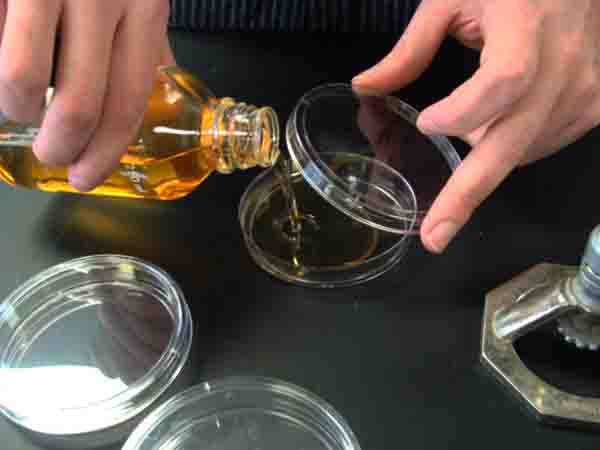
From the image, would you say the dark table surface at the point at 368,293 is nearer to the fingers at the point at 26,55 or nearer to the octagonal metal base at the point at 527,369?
the octagonal metal base at the point at 527,369

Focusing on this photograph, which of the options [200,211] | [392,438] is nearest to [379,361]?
[392,438]

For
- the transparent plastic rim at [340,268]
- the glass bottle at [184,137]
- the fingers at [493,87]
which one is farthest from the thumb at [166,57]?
the fingers at [493,87]

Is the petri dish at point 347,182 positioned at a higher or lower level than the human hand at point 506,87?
lower

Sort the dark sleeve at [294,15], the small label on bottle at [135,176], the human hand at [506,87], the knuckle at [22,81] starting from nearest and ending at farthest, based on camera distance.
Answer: the knuckle at [22,81] < the human hand at [506,87] < the small label on bottle at [135,176] < the dark sleeve at [294,15]

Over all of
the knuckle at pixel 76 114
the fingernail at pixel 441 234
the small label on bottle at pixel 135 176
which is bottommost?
the small label on bottle at pixel 135 176

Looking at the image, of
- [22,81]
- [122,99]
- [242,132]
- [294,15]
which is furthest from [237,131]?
[294,15]

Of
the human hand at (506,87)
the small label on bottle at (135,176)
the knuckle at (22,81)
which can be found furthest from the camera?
the small label on bottle at (135,176)

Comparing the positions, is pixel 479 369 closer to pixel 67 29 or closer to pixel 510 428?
pixel 510 428

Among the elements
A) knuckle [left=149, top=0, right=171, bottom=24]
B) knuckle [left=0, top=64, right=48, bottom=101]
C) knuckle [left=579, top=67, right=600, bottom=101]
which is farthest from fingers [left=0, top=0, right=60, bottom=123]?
knuckle [left=579, top=67, right=600, bottom=101]

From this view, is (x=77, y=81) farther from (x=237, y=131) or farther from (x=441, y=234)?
(x=441, y=234)
